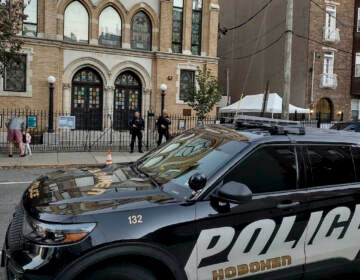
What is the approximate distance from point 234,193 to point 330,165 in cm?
124

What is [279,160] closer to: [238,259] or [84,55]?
[238,259]

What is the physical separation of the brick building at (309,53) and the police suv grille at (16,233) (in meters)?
27.2

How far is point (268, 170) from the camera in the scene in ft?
11.3

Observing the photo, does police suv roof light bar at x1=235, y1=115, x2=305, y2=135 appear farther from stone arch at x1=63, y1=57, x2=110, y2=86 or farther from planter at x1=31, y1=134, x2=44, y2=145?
stone arch at x1=63, y1=57, x2=110, y2=86

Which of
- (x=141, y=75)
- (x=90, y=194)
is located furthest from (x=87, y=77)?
(x=90, y=194)

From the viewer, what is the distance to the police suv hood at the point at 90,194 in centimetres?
284

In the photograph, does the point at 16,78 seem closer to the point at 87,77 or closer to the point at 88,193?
the point at 87,77

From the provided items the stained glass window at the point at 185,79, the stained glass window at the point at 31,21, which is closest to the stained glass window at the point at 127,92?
the stained glass window at the point at 185,79

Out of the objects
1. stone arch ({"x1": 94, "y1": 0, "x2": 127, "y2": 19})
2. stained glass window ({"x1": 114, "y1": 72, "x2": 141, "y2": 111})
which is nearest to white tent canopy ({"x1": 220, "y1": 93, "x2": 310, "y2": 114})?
stained glass window ({"x1": 114, "y1": 72, "x2": 141, "y2": 111})

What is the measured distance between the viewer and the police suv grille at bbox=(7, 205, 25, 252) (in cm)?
284

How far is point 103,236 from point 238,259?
1.10 metres

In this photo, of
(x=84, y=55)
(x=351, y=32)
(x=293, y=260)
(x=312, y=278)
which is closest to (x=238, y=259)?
(x=293, y=260)

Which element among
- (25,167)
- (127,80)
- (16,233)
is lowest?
(25,167)

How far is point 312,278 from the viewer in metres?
3.46
